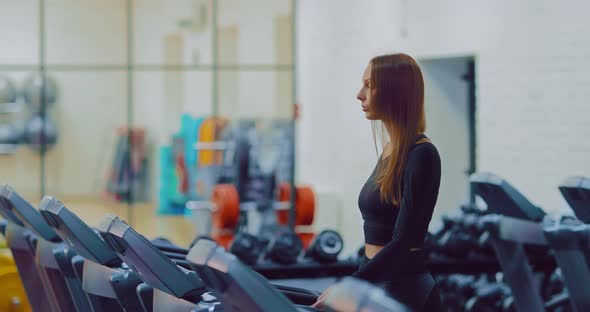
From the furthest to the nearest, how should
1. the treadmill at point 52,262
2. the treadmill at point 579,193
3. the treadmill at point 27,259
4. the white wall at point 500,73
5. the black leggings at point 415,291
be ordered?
1. the white wall at point 500,73
2. the treadmill at point 27,259
3. the treadmill at point 52,262
4. the treadmill at point 579,193
5. the black leggings at point 415,291

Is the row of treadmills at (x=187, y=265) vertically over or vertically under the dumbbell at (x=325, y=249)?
over

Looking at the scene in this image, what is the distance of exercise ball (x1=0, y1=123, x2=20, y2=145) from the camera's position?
30.6ft

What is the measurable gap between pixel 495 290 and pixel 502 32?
184cm

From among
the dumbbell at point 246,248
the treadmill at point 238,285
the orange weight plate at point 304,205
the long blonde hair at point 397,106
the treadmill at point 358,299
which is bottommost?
the orange weight plate at point 304,205

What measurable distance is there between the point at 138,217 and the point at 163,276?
287 inches

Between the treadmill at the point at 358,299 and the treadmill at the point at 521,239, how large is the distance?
160 cm

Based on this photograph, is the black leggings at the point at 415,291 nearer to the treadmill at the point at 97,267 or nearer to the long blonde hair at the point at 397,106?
the long blonde hair at the point at 397,106

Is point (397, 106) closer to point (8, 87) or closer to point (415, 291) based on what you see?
point (415, 291)

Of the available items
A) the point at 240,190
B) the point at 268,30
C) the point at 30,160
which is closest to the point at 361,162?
the point at 240,190

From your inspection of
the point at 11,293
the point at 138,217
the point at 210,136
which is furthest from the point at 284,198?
the point at 11,293

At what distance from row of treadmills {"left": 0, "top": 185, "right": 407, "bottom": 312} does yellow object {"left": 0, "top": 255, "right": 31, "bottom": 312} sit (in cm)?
28

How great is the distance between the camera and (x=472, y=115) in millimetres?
7848

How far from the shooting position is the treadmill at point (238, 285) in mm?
1780

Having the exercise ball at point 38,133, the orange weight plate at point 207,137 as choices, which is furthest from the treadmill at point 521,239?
the exercise ball at point 38,133
